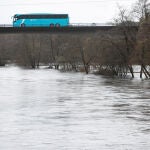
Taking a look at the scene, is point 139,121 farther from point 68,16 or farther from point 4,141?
point 68,16

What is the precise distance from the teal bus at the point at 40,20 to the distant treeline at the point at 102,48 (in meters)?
4.07

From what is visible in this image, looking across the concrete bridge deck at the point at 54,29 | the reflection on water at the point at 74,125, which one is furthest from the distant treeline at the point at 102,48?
the reflection on water at the point at 74,125

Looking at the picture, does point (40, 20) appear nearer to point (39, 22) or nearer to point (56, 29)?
point (39, 22)

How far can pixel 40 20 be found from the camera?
113188mm

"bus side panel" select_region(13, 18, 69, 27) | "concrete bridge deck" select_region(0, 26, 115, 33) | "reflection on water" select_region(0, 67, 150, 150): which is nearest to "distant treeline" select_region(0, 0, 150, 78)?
"concrete bridge deck" select_region(0, 26, 115, 33)

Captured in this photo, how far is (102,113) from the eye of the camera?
35.3 metres

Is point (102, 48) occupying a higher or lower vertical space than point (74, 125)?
higher

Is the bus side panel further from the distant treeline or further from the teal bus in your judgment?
the distant treeline

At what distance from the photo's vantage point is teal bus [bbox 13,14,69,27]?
111713 mm

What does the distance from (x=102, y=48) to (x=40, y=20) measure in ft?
62.3

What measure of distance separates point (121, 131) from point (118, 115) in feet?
24.3

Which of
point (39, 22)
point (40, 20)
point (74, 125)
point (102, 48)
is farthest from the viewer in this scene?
point (40, 20)

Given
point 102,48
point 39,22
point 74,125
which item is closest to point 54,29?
point 39,22

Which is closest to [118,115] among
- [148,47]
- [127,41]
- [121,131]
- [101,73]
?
[121,131]
